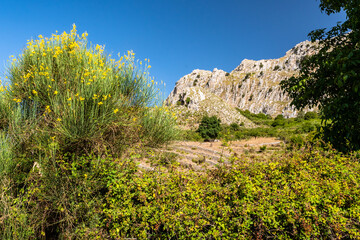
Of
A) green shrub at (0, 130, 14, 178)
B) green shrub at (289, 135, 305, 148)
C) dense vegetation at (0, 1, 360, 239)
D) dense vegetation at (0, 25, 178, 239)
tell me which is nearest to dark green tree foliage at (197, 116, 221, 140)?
green shrub at (289, 135, 305, 148)

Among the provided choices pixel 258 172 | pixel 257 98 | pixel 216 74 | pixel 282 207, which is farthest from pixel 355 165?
pixel 216 74

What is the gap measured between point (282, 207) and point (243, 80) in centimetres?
11291

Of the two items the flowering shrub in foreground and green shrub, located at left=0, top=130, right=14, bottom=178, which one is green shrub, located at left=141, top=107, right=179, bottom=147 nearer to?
the flowering shrub in foreground

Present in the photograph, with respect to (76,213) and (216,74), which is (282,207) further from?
(216,74)

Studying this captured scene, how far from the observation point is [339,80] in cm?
360

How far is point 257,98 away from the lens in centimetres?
9475

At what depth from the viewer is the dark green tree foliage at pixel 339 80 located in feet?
13.0

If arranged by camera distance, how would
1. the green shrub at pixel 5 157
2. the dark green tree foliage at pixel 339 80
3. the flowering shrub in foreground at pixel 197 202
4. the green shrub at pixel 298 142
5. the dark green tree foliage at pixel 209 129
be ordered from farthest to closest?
the dark green tree foliage at pixel 209 129 → the green shrub at pixel 298 142 → the green shrub at pixel 5 157 → the dark green tree foliage at pixel 339 80 → the flowering shrub in foreground at pixel 197 202

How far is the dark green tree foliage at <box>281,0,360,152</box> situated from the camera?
3960mm

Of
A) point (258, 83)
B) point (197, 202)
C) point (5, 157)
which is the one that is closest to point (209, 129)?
point (197, 202)

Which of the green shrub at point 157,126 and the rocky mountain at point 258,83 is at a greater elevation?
the rocky mountain at point 258,83

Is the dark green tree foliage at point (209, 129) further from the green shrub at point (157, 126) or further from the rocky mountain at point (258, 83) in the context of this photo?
the rocky mountain at point (258, 83)

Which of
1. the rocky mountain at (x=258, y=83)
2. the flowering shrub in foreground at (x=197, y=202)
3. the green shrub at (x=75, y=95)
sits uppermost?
the rocky mountain at (x=258, y=83)

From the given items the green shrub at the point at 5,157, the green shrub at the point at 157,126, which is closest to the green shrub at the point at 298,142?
the green shrub at the point at 157,126
